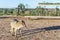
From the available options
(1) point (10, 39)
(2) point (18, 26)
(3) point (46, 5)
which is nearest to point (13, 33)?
(2) point (18, 26)

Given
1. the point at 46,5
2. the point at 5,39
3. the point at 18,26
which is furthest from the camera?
the point at 46,5

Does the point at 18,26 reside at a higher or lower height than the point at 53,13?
higher

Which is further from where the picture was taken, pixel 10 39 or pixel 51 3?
pixel 51 3

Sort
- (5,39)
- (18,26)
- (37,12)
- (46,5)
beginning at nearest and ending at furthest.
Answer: (5,39), (18,26), (37,12), (46,5)

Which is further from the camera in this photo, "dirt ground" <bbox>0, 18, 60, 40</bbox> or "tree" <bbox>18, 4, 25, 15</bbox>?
"tree" <bbox>18, 4, 25, 15</bbox>

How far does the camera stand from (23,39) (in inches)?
418

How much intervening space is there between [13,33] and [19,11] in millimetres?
22417

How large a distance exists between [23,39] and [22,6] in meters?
24.1

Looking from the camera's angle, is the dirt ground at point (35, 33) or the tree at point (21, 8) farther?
the tree at point (21, 8)

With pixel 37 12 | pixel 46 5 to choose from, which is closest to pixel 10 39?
pixel 37 12

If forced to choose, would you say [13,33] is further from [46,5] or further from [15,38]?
[46,5]

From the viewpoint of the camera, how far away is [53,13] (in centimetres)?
3294

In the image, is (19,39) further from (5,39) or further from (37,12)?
(37,12)

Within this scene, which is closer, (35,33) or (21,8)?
(35,33)
